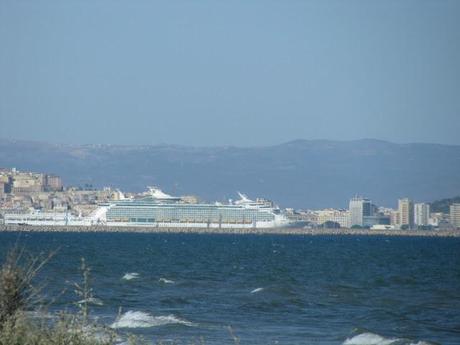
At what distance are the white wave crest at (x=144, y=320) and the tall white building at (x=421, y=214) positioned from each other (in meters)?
167

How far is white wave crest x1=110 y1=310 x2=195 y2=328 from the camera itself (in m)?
20.9

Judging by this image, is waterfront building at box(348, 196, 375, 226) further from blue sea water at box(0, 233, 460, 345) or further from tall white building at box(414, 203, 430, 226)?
blue sea water at box(0, 233, 460, 345)

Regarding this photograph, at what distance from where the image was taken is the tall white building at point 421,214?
613ft

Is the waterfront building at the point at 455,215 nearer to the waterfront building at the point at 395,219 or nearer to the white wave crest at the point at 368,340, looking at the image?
the waterfront building at the point at 395,219

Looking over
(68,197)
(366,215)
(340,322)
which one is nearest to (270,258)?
(340,322)

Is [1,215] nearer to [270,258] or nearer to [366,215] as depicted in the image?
[366,215]

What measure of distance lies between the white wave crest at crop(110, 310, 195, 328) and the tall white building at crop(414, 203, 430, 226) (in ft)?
548

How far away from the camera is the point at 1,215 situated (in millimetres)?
160500

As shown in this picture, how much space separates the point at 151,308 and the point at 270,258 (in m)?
31.8

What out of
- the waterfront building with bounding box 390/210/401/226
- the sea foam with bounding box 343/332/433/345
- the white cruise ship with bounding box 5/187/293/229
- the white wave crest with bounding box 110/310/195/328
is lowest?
the sea foam with bounding box 343/332/433/345

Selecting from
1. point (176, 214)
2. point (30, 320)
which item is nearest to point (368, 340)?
point (30, 320)

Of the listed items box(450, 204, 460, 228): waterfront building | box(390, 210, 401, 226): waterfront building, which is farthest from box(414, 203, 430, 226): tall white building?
box(450, 204, 460, 228): waterfront building

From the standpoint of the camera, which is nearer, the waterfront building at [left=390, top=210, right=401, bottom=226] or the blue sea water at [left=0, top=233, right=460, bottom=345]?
the blue sea water at [left=0, top=233, right=460, bottom=345]

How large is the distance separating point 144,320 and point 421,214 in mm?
169938
